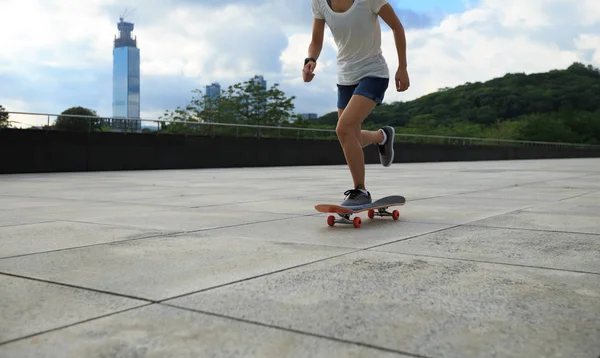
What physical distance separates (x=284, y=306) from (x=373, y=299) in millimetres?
354

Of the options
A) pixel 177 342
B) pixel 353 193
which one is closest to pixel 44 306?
pixel 177 342

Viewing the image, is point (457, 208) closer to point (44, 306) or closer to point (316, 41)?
point (316, 41)

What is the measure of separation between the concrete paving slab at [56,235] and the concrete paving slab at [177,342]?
1.60 m

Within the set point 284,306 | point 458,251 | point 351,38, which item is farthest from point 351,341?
point 351,38

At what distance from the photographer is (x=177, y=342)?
5.97ft

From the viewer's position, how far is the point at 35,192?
8.17 m

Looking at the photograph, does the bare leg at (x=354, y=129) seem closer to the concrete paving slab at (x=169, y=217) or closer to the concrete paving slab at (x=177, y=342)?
the concrete paving slab at (x=169, y=217)

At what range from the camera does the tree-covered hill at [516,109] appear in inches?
3716

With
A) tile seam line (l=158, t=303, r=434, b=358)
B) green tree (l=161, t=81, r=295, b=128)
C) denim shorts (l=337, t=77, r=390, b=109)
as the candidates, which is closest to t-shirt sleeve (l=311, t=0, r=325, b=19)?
denim shorts (l=337, t=77, r=390, b=109)

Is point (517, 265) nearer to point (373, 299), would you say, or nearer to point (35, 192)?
point (373, 299)

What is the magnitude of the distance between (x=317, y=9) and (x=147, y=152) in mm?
13343

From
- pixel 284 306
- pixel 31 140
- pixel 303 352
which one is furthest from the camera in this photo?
pixel 31 140

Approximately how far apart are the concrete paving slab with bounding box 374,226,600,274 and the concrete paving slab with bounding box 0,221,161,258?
5.69 ft

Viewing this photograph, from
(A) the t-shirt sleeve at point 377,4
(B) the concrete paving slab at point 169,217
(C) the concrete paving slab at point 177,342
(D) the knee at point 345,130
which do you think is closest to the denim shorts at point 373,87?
(D) the knee at point 345,130
